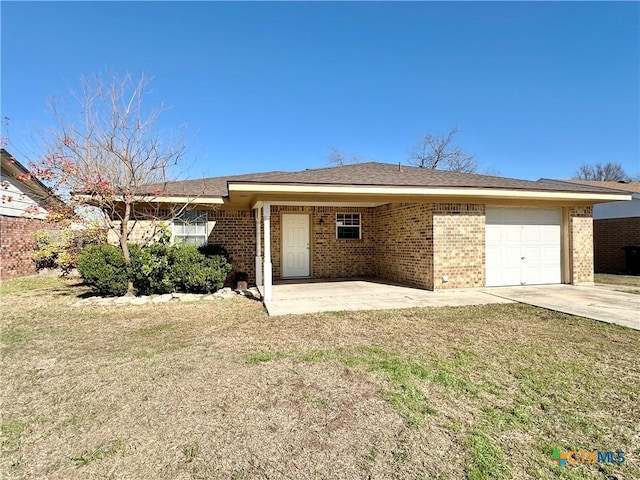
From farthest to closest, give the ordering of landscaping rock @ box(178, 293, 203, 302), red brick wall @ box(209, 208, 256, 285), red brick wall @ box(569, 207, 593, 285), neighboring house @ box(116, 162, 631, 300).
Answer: red brick wall @ box(209, 208, 256, 285), red brick wall @ box(569, 207, 593, 285), neighboring house @ box(116, 162, 631, 300), landscaping rock @ box(178, 293, 203, 302)

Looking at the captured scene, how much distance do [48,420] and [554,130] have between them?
26316 millimetres

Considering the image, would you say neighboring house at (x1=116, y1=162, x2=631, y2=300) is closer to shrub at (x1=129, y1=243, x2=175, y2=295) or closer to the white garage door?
the white garage door

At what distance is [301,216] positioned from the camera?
12.1m

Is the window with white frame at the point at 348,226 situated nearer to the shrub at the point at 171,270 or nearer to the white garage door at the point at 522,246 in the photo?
the white garage door at the point at 522,246

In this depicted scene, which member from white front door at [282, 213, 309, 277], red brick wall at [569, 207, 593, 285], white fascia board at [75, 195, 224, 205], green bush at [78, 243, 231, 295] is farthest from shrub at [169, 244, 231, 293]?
red brick wall at [569, 207, 593, 285]

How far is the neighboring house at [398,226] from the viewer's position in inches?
338

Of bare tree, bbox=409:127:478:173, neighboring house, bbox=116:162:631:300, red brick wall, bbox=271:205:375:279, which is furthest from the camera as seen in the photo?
bare tree, bbox=409:127:478:173

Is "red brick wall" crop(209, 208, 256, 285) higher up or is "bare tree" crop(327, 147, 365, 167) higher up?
"bare tree" crop(327, 147, 365, 167)

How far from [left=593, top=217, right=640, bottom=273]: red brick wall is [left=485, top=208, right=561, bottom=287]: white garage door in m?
6.67

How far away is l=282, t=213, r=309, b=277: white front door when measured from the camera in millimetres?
11945

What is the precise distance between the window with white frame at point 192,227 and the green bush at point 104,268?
2.45 meters

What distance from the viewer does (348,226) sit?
12539 mm

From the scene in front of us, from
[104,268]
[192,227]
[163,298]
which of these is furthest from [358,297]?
[104,268]

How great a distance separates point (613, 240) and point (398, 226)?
1100 centimetres
